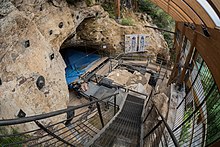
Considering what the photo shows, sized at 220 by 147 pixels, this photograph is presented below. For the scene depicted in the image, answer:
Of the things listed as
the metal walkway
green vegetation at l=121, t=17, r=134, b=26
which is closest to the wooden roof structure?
the metal walkway

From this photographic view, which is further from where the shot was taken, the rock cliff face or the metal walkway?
the rock cliff face

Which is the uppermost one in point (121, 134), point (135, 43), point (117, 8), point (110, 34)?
point (117, 8)

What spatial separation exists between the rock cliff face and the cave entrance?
2.89 m

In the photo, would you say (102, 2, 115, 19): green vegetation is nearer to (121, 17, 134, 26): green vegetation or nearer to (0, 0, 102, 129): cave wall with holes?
(121, 17, 134, 26): green vegetation

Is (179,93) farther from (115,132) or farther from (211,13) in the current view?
(211,13)

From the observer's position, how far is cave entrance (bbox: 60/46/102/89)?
10.4 meters

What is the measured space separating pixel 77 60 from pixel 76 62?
271 millimetres

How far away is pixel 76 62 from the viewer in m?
11.6

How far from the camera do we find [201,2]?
309 cm

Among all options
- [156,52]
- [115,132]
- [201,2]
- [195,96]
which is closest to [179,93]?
[195,96]

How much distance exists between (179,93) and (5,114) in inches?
210

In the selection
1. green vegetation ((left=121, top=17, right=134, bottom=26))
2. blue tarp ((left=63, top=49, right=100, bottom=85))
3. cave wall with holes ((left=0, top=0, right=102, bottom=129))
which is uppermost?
green vegetation ((left=121, top=17, right=134, bottom=26))

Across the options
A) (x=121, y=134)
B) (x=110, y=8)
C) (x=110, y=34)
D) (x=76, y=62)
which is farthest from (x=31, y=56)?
(x=110, y=8)

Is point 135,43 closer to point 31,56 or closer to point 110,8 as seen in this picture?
point 110,8
